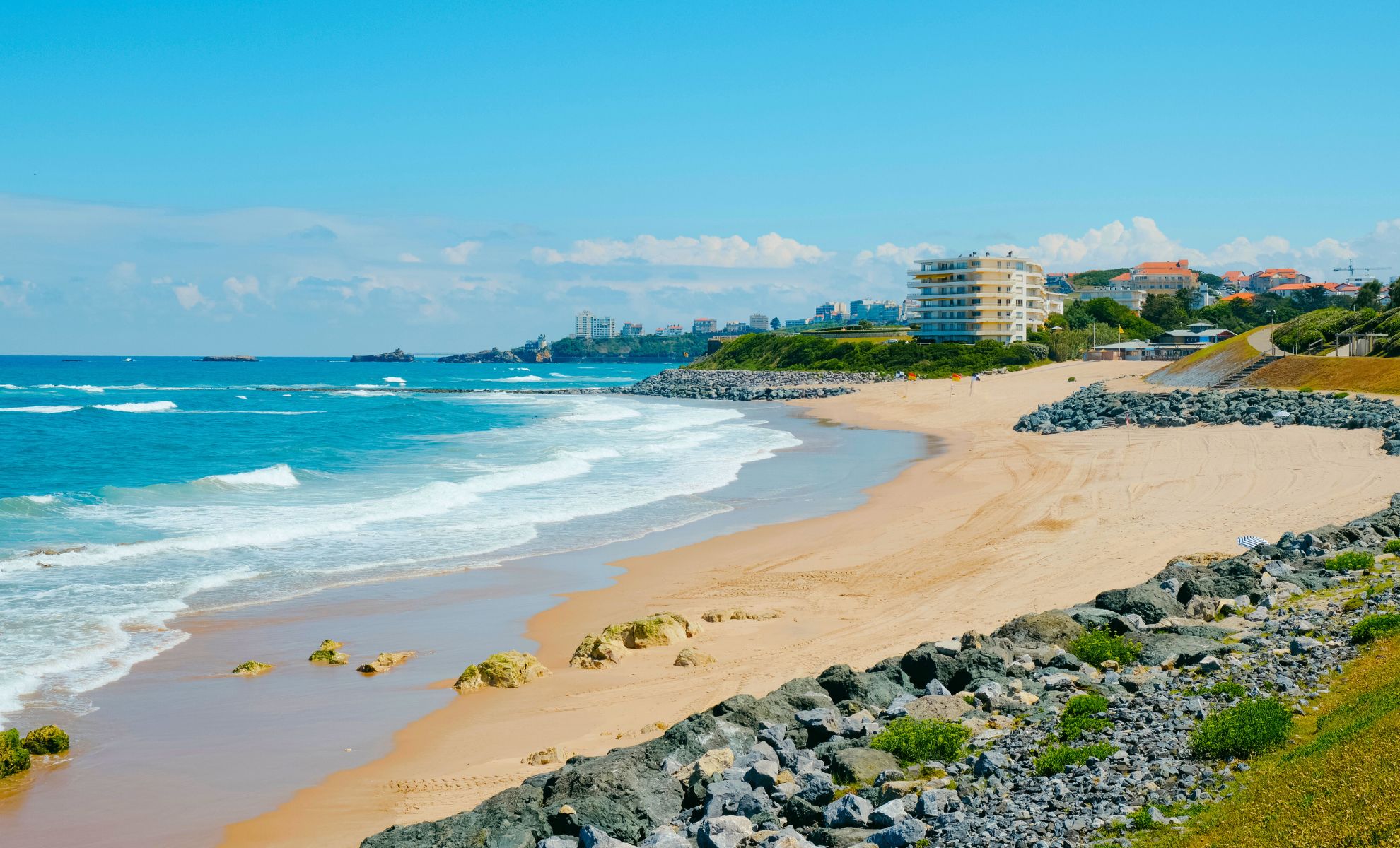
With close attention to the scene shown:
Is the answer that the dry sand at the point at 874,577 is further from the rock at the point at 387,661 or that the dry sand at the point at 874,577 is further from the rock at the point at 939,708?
the rock at the point at 939,708

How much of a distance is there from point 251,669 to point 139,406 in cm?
7230

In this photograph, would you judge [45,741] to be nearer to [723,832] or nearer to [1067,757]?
[723,832]

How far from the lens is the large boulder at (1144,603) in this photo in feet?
37.3

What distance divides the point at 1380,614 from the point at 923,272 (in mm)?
108101

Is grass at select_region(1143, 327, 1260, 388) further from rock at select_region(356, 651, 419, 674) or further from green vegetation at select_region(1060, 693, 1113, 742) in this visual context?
green vegetation at select_region(1060, 693, 1113, 742)

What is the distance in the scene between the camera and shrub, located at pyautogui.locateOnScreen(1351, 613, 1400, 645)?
29.8 feet

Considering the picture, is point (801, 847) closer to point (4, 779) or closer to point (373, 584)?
point (4, 779)

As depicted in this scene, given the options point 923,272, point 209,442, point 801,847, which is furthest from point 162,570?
point 923,272

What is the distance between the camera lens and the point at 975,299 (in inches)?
4259

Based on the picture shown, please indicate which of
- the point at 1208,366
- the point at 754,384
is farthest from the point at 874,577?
the point at 754,384

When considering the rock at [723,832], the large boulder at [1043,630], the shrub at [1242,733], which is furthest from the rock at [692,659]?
the shrub at [1242,733]

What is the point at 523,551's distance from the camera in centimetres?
2067

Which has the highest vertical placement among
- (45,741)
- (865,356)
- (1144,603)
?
(865,356)

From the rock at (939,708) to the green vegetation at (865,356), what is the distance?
80829 mm
